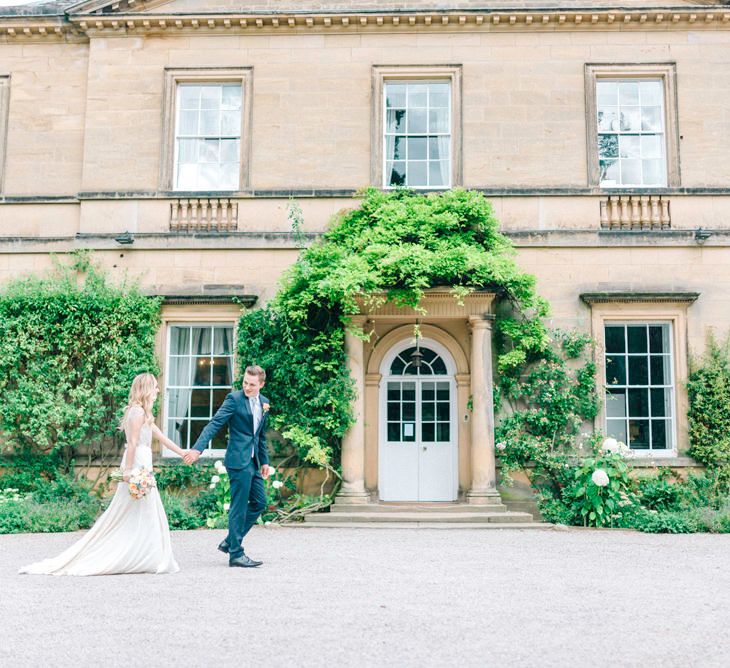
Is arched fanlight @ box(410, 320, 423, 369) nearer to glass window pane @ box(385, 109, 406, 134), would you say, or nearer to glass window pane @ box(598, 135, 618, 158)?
glass window pane @ box(385, 109, 406, 134)

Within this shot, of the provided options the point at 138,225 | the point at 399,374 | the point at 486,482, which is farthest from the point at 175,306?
the point at 486,482

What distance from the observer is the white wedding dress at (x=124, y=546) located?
23.0 ft

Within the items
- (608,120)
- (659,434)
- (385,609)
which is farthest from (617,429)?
(385,609)

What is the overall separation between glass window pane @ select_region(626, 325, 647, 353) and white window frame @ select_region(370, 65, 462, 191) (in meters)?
3.59

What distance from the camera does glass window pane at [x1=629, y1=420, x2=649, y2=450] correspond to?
1209 centimetres

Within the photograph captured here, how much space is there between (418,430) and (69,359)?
5563mm

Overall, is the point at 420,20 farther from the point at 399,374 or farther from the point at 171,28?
the point at 399,374

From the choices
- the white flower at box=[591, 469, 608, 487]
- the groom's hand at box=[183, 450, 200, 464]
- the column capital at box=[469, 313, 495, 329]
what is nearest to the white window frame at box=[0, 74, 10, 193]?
the column capital at box=[469, 313, 495, 329]

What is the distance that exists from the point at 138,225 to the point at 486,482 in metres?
6.85

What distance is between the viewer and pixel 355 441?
11305 millimetres

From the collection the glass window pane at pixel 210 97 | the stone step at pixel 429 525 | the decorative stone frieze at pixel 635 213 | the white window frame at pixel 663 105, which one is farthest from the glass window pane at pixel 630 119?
the glass window pane at pixel 210 97

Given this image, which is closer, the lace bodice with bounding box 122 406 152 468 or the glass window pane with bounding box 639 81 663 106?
the lace bodice with bounding box 122 406 152 468

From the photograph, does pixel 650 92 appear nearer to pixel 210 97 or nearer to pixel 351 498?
pixel 210 97

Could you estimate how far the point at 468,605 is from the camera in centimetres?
575
